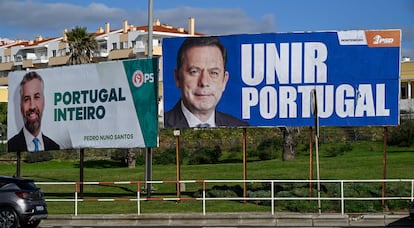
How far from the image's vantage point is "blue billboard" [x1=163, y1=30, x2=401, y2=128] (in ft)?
80.7

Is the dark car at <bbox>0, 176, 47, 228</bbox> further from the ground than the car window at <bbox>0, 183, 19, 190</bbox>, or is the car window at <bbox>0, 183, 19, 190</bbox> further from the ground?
the car window at <bbox>0, 183, 19, 190</bbox>

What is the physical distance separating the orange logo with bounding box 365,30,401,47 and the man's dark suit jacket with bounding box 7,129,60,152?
12.2m

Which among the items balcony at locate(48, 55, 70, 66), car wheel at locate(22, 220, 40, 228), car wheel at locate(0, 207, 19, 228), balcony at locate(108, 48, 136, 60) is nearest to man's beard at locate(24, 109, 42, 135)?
car wheel at locate(22, 220, 40, 228)

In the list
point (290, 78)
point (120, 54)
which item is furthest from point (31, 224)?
point (120, 54)

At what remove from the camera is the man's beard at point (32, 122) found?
93.6ft

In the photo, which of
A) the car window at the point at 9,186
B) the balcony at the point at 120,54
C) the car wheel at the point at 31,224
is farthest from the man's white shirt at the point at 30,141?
the balcony at the point at 120,54

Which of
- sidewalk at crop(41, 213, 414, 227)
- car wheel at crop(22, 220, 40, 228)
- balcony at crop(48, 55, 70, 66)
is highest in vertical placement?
balcony at crop(48, 55, 70, 66)

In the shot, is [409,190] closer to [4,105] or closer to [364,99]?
[364,99]

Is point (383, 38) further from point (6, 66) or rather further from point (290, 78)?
point (6, 66)

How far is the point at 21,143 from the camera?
95.2ft

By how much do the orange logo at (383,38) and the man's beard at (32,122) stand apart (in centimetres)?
1272

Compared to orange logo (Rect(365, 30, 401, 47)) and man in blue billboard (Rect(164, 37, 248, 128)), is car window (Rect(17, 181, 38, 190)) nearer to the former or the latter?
man in blue billboard (Rect(164, 37, 248, 128))

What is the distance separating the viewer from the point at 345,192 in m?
24.5

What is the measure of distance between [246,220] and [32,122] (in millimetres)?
10942
